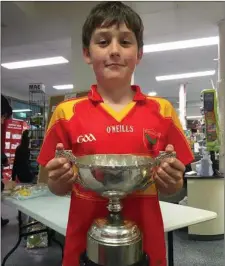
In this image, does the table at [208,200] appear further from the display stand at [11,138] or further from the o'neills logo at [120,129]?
the display stand at [11,138]

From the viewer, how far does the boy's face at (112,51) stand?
698 millimetres

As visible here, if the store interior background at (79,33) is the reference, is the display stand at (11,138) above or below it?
below

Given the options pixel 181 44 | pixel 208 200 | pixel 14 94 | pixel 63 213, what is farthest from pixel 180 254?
pixel 14 94

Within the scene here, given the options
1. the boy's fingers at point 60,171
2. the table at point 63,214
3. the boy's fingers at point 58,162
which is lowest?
the table at point 63,214

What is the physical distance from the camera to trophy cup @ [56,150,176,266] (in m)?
0.54

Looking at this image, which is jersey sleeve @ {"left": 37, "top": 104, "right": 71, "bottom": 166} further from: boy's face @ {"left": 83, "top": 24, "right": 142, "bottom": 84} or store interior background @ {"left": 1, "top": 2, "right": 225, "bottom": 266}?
store interior background @ {"left": 1, "top": 2, "right": 225, "bottom": 266}

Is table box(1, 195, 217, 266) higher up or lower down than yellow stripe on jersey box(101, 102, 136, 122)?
lower down

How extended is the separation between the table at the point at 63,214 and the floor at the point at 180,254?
0.87 meters

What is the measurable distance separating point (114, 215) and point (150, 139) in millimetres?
225

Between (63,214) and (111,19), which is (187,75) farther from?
(111,19)

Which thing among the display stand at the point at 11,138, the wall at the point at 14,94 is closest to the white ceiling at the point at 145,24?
the display stand at the point at 11,138

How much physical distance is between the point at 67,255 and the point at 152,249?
22 cm

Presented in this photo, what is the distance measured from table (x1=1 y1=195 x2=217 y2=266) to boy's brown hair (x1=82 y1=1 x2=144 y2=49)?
0.99 m

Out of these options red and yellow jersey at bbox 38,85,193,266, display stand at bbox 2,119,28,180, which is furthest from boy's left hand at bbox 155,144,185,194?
display stand at bbox 2,119,28,180
